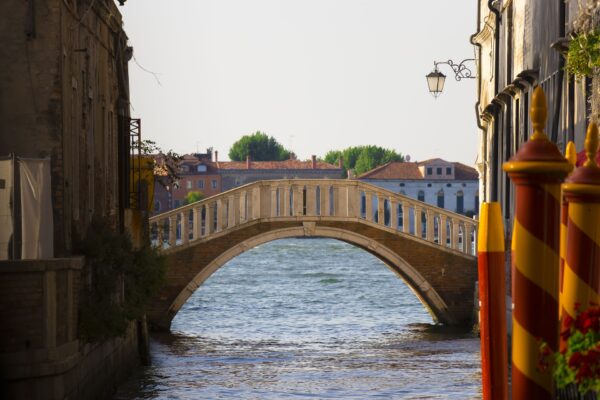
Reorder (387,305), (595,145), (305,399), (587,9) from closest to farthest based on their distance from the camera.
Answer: (595,145) → (587,9) → (305,399) → (387,305)


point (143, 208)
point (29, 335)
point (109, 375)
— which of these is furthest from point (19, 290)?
point (143, 208)

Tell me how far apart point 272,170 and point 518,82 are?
93004 millimetres

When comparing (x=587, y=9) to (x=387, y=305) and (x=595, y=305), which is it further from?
(x=387, y=305)

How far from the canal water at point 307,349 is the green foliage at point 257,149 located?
81331mm

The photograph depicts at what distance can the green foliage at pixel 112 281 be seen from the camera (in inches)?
490

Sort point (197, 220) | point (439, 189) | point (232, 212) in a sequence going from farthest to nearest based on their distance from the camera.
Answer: point (439, 189)
point (232, 212)
point (197, 220)

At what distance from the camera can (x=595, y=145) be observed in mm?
4477

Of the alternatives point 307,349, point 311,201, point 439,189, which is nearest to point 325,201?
point 311,201

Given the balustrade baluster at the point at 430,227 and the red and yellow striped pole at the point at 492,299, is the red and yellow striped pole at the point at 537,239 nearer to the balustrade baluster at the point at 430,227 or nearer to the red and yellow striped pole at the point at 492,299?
the red and yellow striped pole at the point at 492,299

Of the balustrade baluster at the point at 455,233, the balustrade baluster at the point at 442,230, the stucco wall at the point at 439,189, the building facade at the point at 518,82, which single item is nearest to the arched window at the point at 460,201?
the stucco wall at the point at 439,189

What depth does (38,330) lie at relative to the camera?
10.4 m

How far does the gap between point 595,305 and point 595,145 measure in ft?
1.92

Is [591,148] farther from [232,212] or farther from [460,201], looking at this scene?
[460,201]

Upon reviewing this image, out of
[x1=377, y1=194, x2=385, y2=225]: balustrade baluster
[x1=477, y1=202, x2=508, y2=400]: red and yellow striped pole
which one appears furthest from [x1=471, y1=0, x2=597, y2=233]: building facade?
[x1=477, y1=202, x2=508, y2=400]: red and yellow striped pole
